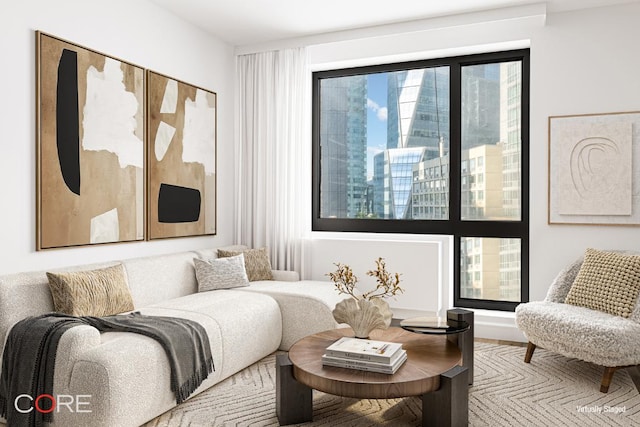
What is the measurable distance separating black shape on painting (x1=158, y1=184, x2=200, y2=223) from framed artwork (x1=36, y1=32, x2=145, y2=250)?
0.77 feet

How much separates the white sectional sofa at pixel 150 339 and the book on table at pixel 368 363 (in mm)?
866

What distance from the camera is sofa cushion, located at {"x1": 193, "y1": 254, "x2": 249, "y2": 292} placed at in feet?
13.2

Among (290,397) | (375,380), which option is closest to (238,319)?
(290,397)

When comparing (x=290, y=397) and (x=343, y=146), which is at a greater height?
(x=343, y=146)

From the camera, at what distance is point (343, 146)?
5.06m

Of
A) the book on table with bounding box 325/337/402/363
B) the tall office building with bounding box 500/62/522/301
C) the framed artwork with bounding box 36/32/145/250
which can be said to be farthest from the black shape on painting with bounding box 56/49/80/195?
the tall office building with bounding box 500/62/522/301

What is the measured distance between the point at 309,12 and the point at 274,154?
4.42 ft

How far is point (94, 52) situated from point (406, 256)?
112 inches

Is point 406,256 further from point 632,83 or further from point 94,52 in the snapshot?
point 94,52

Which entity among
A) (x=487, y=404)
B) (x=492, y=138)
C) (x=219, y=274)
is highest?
(x=492, y=138)

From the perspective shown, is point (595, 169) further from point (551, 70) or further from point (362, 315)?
point (362, 315)

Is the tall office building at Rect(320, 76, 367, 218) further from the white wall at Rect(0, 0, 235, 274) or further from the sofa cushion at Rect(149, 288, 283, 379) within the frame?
the sofa cushion at Rect(149, 288, 283, 379)

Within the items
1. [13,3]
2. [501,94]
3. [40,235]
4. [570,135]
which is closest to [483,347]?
[570,135]

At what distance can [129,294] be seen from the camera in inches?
129
